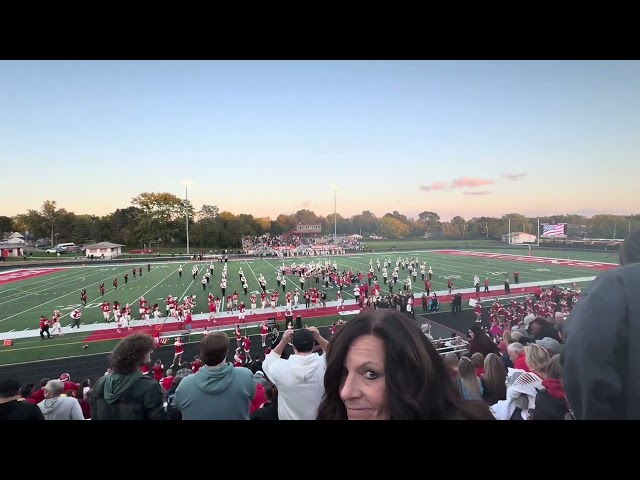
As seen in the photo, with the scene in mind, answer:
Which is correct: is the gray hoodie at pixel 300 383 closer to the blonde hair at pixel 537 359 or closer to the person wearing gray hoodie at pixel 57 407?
the blonde hair at pixel 537 359

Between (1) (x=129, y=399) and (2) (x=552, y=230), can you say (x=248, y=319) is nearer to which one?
(2) (x=552, y=230)

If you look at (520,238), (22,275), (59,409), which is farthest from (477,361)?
(22,275)

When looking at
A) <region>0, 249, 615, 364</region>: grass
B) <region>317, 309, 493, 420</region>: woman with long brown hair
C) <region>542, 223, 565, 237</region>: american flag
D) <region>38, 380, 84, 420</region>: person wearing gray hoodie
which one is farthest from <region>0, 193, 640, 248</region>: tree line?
<region>317, 309, 493, 420</region>: woman with long brown hair

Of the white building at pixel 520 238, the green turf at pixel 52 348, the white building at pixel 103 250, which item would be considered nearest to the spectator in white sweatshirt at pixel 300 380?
the white building at pixel 520 238

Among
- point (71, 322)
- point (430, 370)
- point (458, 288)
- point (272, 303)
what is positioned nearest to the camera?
point (430, 370)

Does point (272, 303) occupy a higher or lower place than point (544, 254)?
lower

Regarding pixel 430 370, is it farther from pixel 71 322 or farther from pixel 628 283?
pixel 71 322
